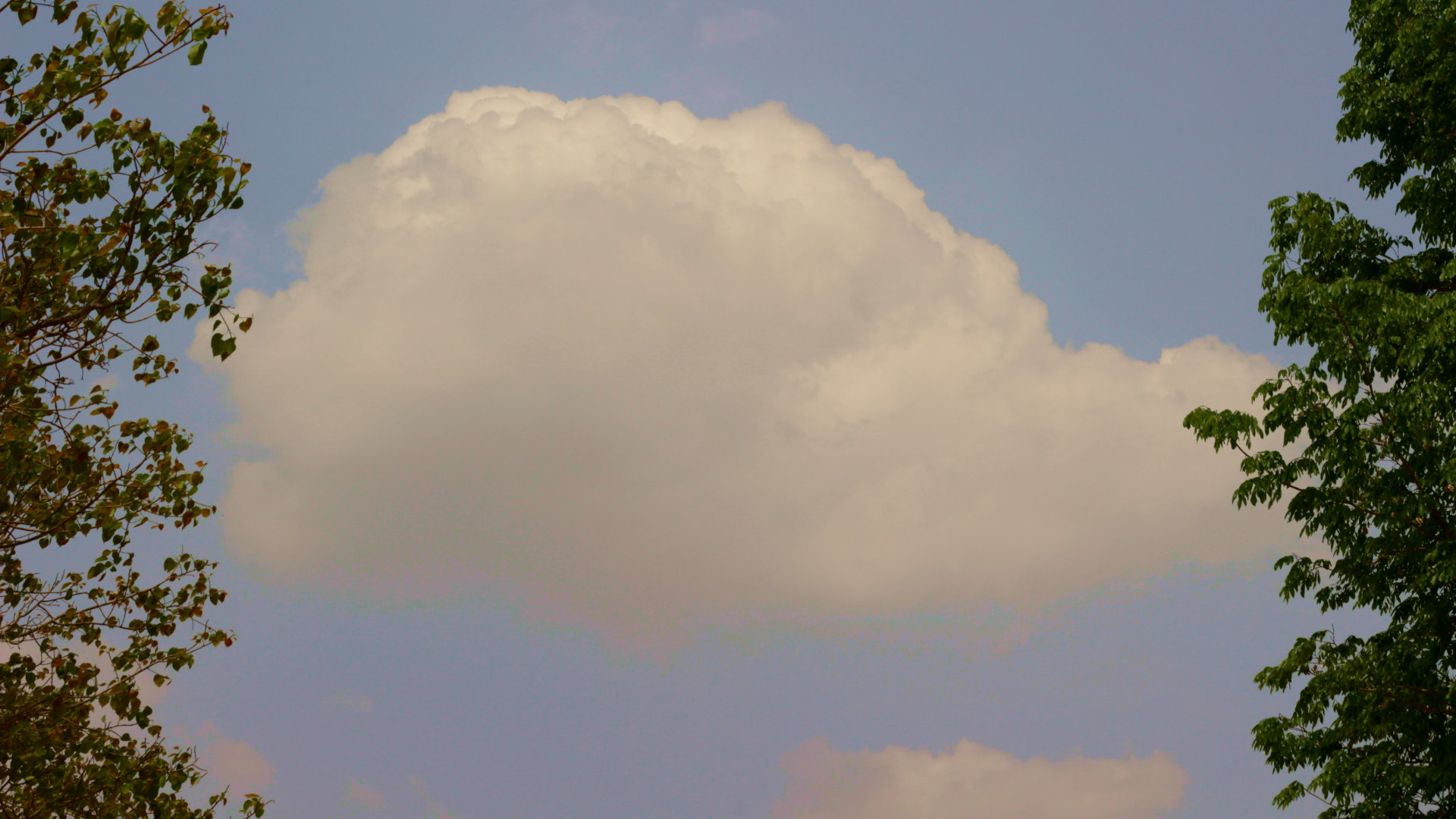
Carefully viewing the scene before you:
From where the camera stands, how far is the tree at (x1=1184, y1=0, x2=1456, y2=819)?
608 inches

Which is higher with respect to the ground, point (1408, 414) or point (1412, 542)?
point (1408, 414)

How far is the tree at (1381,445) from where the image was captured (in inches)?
608

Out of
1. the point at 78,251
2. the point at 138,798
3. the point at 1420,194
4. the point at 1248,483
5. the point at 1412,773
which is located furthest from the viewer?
the point at 1420,194

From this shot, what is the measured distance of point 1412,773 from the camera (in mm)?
15094

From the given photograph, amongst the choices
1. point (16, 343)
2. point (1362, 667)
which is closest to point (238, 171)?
point (16, 343)

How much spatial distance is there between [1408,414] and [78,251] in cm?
1615

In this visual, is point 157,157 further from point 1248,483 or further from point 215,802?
point 1248,483

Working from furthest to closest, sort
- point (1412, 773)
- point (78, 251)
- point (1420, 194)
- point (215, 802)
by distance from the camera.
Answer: point (1420, 194), point (1412, 773), point (215, 802), point (78, 251)

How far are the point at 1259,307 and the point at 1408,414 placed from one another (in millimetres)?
2880

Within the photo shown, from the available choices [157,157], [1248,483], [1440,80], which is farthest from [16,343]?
[1440,80]

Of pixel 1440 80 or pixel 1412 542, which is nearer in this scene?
pixel 1412 542

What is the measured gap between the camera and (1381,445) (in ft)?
52.6

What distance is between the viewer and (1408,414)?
15.6m

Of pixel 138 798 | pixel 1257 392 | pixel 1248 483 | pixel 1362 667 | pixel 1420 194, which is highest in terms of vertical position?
pixel 1420 194
